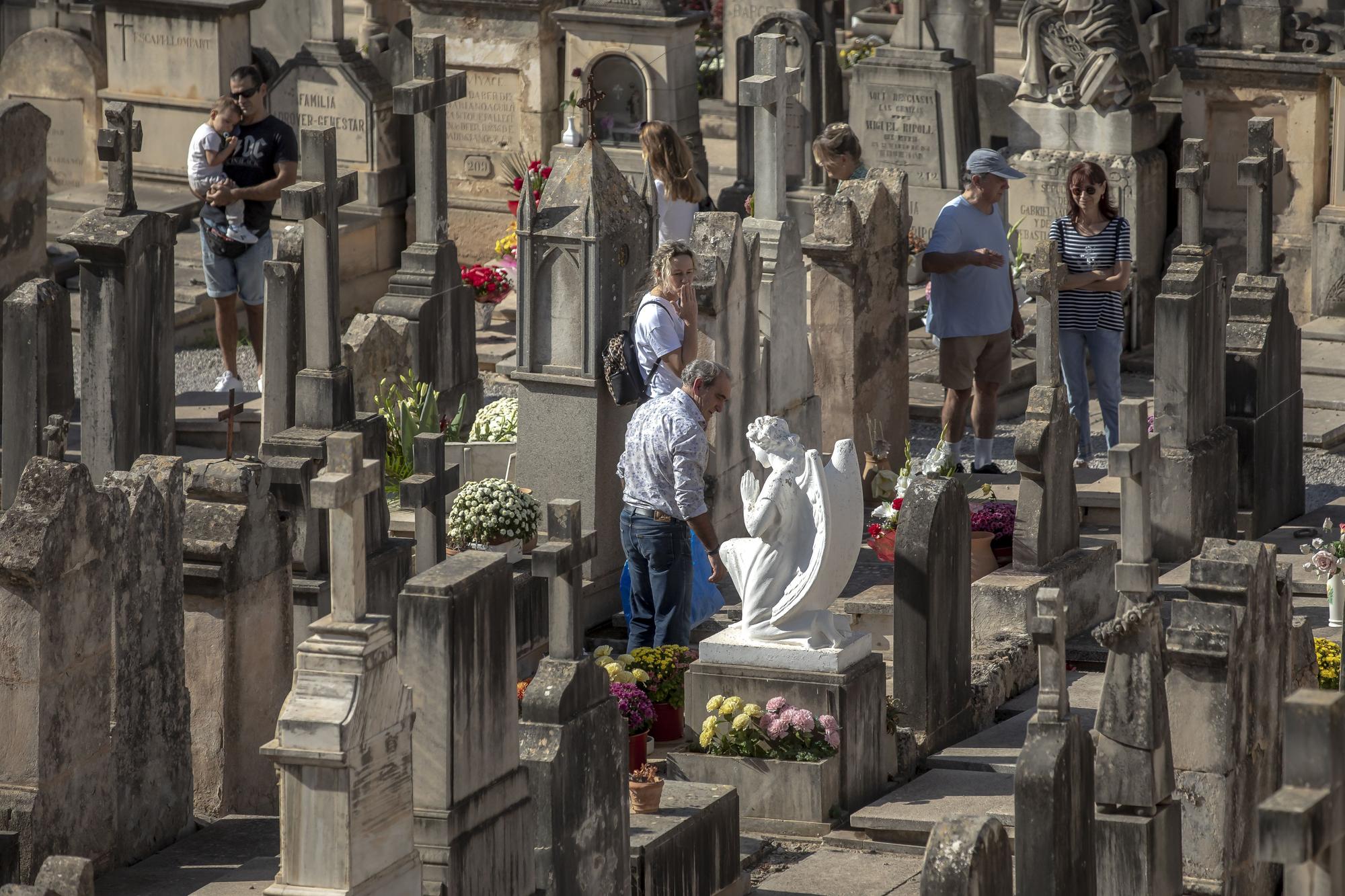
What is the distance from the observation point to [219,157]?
51.6 feet

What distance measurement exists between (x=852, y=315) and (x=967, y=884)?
7242 millimetres

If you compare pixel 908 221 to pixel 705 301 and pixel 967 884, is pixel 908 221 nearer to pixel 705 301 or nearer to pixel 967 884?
pixel 705 301

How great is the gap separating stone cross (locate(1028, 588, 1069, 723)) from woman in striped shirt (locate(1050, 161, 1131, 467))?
522 cm

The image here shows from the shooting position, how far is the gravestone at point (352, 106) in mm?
19859

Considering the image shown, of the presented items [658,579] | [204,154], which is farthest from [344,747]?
[204,154]

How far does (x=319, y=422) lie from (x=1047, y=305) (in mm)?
3504

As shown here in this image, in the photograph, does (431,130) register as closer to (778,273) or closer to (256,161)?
(256,161)

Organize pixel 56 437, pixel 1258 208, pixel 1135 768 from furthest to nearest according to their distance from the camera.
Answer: pixel 1258 208 < pixel 56 437 < pixel 1135 768

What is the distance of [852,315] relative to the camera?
1427 cm

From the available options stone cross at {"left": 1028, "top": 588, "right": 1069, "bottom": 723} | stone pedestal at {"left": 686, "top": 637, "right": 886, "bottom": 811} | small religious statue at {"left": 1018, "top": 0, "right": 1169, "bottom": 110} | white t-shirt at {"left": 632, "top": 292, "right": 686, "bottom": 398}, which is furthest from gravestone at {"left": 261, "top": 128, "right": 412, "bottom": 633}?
small religious statue at {"left": 1018, "top": 0, "right": 1169, "bottom": 110}

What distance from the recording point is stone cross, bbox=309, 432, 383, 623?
25.8ft

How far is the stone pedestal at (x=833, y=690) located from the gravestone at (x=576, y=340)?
214cm

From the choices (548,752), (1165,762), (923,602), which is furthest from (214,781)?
(1165,762)

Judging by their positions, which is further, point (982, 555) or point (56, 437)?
point (982, 555)
